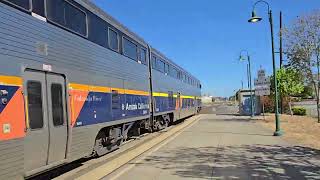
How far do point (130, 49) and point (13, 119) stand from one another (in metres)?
9.82

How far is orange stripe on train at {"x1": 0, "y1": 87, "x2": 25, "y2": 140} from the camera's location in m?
7.30

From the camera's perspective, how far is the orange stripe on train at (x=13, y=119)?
7.30 m

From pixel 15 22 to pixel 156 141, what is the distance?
11.1 meters

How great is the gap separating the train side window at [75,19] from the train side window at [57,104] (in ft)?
5.82

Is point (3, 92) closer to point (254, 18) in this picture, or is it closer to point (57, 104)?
point (57, 104)

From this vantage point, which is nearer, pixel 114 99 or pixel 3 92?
pixel 3 92

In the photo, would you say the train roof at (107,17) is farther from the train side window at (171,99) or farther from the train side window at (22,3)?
the train side window at (171,99)

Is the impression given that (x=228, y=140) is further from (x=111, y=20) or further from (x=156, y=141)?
(x=111, y=20)

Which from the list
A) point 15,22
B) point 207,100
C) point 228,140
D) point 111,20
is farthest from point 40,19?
point 207,100

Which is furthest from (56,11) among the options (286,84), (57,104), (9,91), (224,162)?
(286,84)

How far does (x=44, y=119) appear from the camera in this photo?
8781 mm

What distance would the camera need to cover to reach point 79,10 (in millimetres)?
11422

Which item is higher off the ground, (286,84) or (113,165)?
(286,84)

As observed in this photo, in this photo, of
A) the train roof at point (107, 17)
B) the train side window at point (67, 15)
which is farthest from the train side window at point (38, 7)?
the train roof at point (107, 17)
